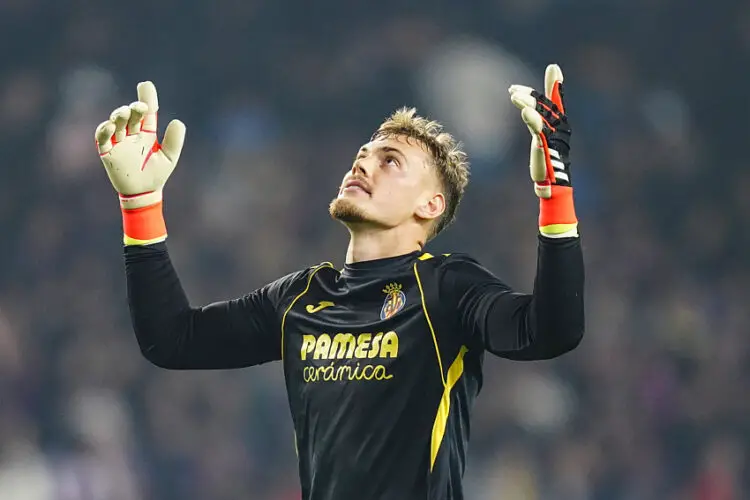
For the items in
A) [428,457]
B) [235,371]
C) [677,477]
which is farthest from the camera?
[235,371]

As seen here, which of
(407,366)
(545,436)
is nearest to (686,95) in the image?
(545,436)

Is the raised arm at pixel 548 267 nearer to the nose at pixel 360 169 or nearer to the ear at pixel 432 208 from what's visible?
the ear at pixel 432 208

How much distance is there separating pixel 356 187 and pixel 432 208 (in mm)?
219

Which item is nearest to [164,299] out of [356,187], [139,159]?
[139,159]

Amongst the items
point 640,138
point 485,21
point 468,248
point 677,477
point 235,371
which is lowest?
point 677,477

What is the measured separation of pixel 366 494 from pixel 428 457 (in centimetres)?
16

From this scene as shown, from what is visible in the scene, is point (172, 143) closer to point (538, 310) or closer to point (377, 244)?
point (377, 244)

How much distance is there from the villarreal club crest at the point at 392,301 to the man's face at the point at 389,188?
190 mm

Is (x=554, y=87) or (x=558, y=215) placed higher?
(x=554, y=87)

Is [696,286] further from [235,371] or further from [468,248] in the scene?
[235,371]

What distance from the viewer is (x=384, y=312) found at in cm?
288

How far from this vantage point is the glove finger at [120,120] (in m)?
2.96

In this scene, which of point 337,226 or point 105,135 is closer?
point 105,135

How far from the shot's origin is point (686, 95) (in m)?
6.33
